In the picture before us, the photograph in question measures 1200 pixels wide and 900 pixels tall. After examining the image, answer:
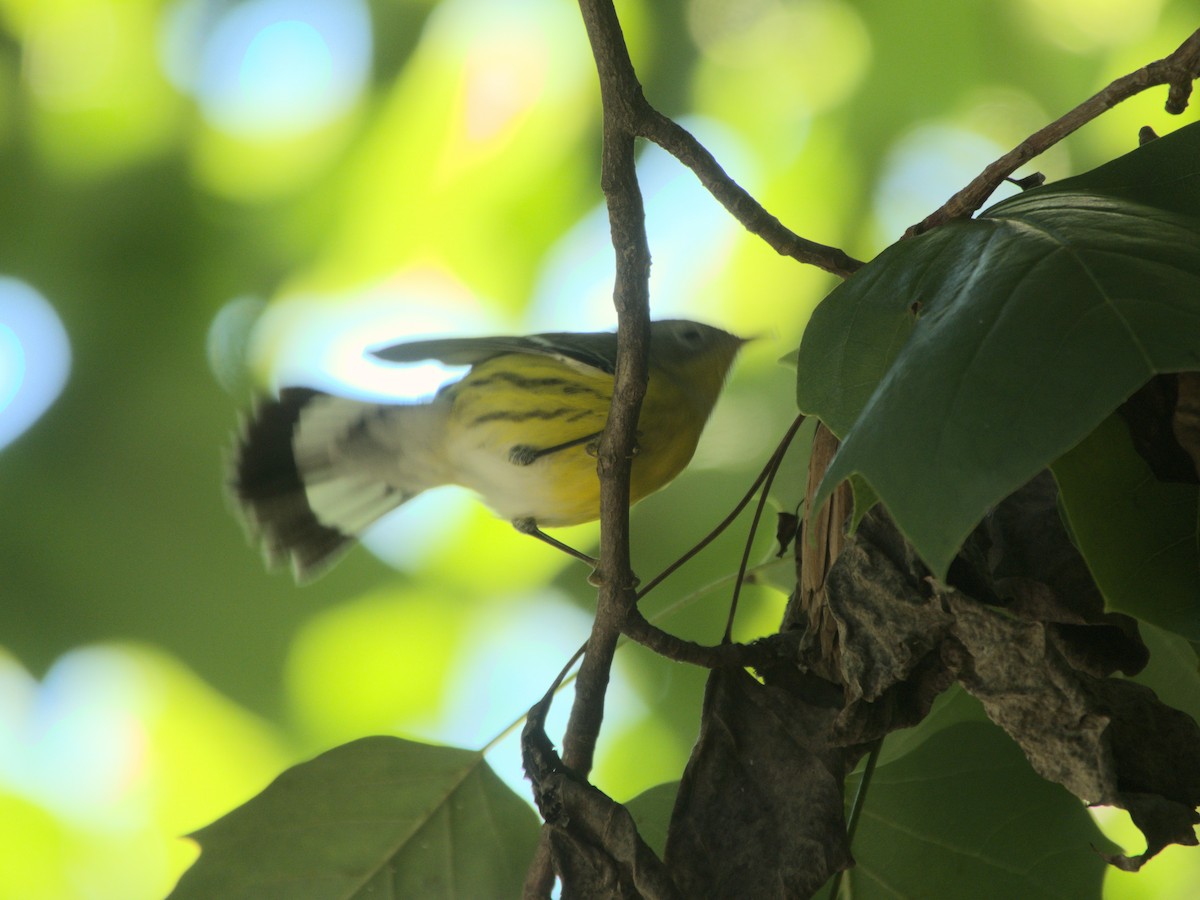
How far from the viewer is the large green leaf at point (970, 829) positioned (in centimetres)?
84

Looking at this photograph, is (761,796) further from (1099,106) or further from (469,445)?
(469,445)

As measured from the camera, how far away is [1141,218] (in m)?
0.54

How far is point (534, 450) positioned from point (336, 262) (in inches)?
33.2

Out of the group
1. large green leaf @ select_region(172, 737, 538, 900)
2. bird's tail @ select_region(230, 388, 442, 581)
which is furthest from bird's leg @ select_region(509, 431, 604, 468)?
large green leaf @ select_region(172, 737, 538, 900)

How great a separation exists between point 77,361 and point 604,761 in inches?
43.1

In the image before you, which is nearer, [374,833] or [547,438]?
[374,833]

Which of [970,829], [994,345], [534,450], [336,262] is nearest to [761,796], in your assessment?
[970,829]

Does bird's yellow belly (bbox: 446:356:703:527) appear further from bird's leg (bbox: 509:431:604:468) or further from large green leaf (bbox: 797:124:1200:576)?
large green leaf (bbox: 797:124:1200:576)

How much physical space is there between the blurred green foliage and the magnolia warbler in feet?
1.88

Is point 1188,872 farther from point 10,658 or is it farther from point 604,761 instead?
point 10,658

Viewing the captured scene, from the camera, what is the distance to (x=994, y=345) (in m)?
0.46

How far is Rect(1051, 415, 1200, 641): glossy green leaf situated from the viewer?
51cm

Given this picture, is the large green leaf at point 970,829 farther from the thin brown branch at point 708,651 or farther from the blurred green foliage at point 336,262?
the blurred green foliage at point 336,262

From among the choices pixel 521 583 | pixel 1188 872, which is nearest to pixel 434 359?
pixel 521 583
